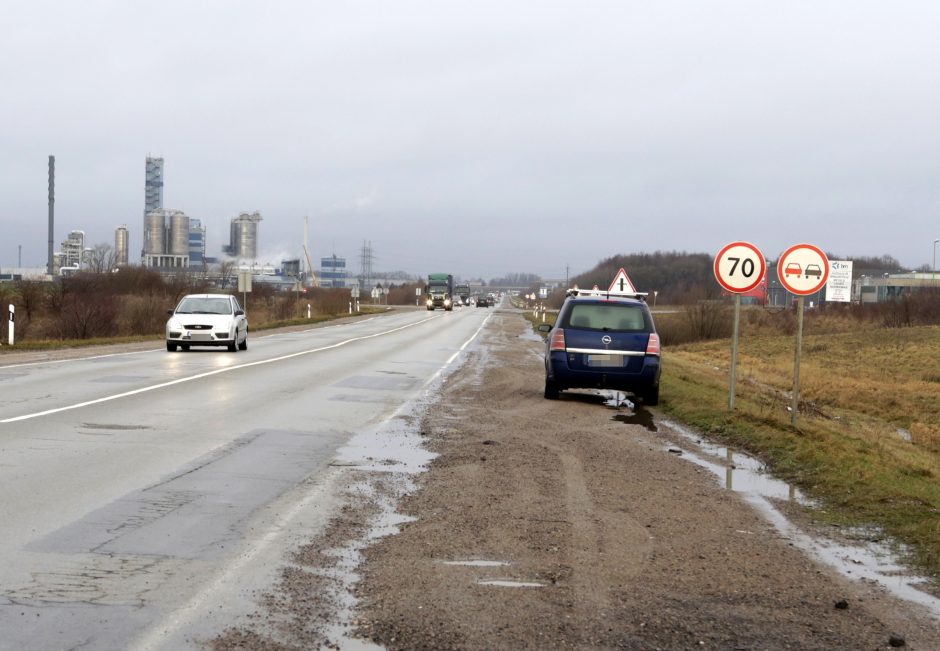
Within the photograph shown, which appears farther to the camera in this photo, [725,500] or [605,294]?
[605,294]

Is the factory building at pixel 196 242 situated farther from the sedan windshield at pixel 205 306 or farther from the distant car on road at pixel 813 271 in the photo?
the distant car on road at pixel 813 271

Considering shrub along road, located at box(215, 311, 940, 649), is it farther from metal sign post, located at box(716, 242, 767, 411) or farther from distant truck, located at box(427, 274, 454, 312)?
distant truck, located at box(427, 274, 454, 312)

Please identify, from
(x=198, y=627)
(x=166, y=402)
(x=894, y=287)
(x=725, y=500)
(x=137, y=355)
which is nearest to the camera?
(x=198, y=627)

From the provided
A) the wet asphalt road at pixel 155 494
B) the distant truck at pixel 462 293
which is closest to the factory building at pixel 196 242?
the distant truck at pixel 462 293

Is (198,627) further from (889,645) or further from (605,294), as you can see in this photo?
(605,294)

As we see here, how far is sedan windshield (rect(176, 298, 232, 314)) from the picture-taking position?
30.5m

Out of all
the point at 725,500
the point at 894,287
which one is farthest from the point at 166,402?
the point at 894,287

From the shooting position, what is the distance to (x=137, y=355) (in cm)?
2742

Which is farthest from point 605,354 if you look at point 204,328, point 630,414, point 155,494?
point 204,328

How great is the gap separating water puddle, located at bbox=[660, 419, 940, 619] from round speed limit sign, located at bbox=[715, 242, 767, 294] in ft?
13.1

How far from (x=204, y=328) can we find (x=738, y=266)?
18.2 metres

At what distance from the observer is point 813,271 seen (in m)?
13.5

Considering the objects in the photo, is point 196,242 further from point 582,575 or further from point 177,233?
point 582,575

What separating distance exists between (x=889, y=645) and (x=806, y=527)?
2952mm
